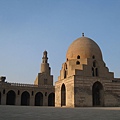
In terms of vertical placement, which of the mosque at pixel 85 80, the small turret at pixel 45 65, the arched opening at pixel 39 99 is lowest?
the arched opening at pixel 39 99

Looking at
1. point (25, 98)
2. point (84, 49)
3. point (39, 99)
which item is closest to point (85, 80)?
point (84, 49)

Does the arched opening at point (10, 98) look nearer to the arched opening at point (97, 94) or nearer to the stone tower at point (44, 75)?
the stone tower at point (44, 75)

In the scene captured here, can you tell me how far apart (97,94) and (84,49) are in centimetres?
610

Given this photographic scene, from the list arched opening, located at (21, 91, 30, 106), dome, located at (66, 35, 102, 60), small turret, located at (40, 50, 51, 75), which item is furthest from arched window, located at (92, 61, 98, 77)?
small turret, located at (40, 50, 51, 75)

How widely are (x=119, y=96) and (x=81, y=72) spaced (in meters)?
5.87

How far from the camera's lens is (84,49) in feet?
84.4

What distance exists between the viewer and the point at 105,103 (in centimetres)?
2348

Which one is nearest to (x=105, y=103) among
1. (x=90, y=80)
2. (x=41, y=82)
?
(x=90, y=80)

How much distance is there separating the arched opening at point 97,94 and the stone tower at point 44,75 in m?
16.4

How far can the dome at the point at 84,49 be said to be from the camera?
25.6 meters

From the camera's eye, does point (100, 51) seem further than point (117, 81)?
Yes

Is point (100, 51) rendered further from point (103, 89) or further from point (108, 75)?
point (103, 89)

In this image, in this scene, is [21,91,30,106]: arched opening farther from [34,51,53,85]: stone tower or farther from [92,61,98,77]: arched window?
[92,61,98,77]: arched window

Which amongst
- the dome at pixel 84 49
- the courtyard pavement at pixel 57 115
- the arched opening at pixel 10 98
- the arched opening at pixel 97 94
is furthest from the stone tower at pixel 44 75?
the courtyard pavement at pixel 57 115
